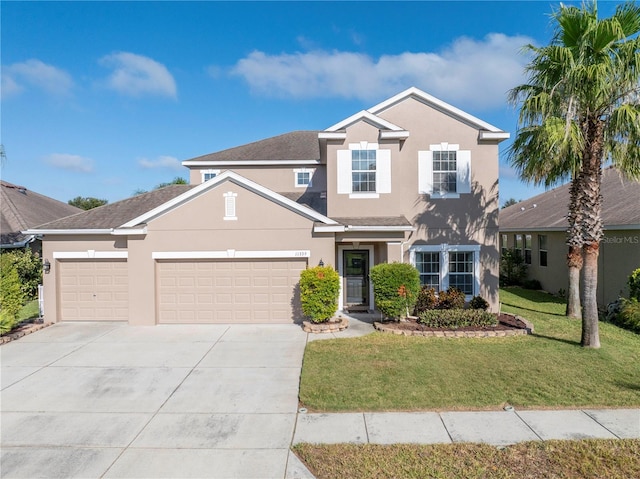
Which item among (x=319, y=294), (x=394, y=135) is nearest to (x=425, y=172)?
(x=394, y=135)

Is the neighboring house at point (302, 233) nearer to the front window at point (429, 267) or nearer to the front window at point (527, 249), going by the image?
the front window at point (429, 267)

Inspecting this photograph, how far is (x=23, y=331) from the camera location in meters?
11.0

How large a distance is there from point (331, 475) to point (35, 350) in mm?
9003

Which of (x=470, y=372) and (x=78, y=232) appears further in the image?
(x=78, y=232)

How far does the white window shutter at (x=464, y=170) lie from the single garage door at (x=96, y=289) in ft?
39.0

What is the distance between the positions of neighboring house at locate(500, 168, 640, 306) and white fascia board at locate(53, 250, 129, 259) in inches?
660

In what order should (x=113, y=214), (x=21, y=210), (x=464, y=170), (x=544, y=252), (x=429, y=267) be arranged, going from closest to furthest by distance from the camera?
(x=464, y=170), (x=429, y=267), (x=113, y=214), (x=544, y=252), (x=21, y=210)

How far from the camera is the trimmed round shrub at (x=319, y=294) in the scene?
36.3 ft

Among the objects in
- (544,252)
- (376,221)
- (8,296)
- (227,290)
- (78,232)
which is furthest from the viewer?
(544,252)

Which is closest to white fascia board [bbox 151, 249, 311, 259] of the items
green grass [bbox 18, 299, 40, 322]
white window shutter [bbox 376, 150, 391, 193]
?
white window shutter [bbox 376, 150, 391, 193]

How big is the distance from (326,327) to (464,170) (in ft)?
24.2

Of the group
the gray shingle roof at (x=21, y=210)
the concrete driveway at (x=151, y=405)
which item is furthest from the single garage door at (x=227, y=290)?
the gray shingle roof at (x=21, y=210)

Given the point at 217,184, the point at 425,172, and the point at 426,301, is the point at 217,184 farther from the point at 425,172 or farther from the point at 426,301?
the point at 426,301

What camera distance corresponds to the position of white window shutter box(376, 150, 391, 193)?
42.0ft
